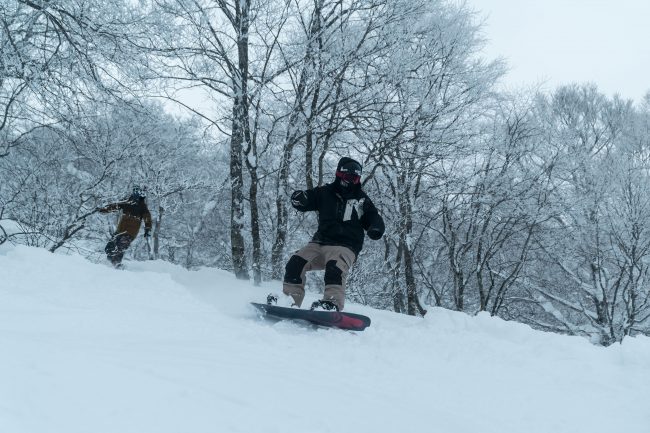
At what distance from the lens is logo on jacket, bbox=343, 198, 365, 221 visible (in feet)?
15.9

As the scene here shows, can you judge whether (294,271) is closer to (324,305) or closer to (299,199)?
(324,305)

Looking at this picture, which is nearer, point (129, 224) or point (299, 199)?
point (299, 199)

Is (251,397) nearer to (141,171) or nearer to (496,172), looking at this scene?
(496,172)

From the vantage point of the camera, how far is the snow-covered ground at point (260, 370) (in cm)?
177

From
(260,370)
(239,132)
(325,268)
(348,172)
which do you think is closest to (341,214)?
(348,172)

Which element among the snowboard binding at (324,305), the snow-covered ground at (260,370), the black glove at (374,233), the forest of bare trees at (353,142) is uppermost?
the forest of bare trees at (353,142)

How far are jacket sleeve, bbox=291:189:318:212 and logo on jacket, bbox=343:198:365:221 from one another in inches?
13.4

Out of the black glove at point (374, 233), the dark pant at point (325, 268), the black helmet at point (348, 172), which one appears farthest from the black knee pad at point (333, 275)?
the black helmet at point (348, 172)

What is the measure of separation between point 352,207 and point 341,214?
0.43 ft

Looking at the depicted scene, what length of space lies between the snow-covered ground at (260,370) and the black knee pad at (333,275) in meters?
0.55

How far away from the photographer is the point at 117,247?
7758 mm

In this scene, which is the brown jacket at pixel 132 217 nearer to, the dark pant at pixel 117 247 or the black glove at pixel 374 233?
the dark pant at pixel 117 247

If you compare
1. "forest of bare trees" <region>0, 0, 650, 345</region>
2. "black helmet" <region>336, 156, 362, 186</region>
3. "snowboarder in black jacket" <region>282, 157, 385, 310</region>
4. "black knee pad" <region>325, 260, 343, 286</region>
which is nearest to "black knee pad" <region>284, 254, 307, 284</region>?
"snowboarder in black jacket" <region>282, 157, 385, 310</region>

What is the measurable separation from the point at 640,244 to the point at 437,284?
21.5 feet
